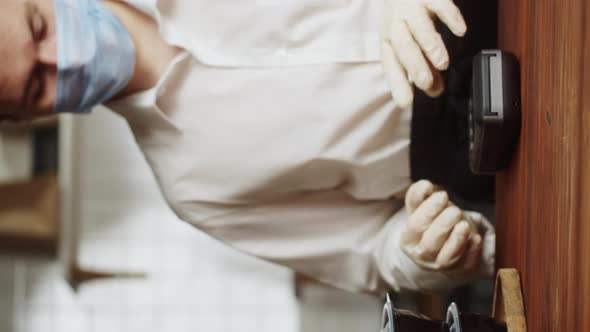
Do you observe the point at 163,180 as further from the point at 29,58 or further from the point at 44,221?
the point at 44,221

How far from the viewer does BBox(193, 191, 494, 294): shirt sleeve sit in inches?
43.6

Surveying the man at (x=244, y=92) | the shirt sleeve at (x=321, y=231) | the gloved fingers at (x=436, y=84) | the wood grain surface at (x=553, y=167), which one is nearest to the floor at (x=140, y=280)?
the shirt sleeve at (x=321, y=231)

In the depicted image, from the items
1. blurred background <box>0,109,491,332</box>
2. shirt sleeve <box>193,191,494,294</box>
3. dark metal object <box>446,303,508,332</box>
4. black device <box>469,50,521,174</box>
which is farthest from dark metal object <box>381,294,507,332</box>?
blurred background <box>0,109,491,332</box>

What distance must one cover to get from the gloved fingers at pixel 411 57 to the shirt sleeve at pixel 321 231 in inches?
13.3

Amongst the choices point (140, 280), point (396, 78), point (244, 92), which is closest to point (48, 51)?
point (244, 92)

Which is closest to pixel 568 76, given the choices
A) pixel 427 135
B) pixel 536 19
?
pixel 536 19

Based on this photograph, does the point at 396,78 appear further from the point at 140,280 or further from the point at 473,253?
the point at 140,280

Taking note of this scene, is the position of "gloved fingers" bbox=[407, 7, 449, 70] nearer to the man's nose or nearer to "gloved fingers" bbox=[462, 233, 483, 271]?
"gloved fingers" bbox=[462, 233, 483, 271]

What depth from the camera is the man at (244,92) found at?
94 cm

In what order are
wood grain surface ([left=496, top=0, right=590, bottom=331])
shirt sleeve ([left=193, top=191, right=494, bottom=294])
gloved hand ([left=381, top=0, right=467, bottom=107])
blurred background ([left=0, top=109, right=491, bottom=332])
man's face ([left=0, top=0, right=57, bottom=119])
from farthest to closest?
1. blurred background ([left=0, top=109, right=491, bottom=332])
2. shirt sleeve ([left=193, top=191, right=494, bottom=294])
3. man's face ([left=0, top=0, right=57, bottom=119])
4. gloved hand ([left=381, top=0, right=467, bottom=107])
5. wood grain surface ([left=496, top=0, right=590, bottom=331])

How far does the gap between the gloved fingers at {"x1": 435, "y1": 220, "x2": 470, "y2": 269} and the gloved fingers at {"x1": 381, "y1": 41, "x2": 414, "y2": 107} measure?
0.55ft

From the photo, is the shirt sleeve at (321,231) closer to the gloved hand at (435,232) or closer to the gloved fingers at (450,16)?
the gloved hand at (435,232)

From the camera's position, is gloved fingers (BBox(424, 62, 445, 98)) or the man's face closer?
gloved fingers (BBox(424, 62, 445, 98))

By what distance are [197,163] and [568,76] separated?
61 centimetres
